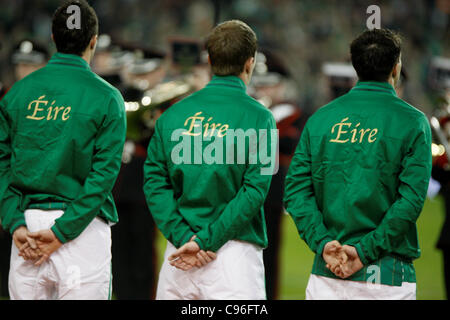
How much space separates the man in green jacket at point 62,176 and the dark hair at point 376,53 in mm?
960

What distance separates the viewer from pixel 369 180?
111 inches

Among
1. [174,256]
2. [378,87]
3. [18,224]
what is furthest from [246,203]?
[18,224]

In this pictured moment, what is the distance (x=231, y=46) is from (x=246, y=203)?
61 cm

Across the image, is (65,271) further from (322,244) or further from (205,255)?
(322,244)

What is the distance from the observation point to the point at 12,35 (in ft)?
43.9

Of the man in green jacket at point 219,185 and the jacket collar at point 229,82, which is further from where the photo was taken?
the jacket collar at point 229,82

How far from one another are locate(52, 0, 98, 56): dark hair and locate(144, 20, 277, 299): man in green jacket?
0.47 m

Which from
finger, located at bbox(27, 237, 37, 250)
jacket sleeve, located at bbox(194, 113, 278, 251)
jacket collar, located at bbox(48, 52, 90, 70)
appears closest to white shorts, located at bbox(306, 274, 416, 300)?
jacket sleeve, located at bbox(194, 113, 278, 251)

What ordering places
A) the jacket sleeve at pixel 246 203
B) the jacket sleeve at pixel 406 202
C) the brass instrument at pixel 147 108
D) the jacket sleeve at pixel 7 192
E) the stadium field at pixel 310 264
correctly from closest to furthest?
the jacket sleeve at pixel 406 202 → the jacket sleeve at pixel 246 203 → the jacket sleeve at pixel 7 192 → the brass instrument at pixel 147 108 → the stadium field at pixel 310 264

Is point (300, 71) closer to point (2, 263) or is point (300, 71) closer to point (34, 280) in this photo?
point (2, 263)

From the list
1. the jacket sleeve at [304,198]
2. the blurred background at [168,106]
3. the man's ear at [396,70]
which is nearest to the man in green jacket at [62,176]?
the jacket sleeve at [304,198]

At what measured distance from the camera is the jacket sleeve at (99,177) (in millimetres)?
2908

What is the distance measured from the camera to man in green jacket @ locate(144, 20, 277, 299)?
2881 millimetres

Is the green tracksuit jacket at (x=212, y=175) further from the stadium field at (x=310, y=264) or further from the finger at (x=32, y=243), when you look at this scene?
the stadium field at (x=310, y=264)
